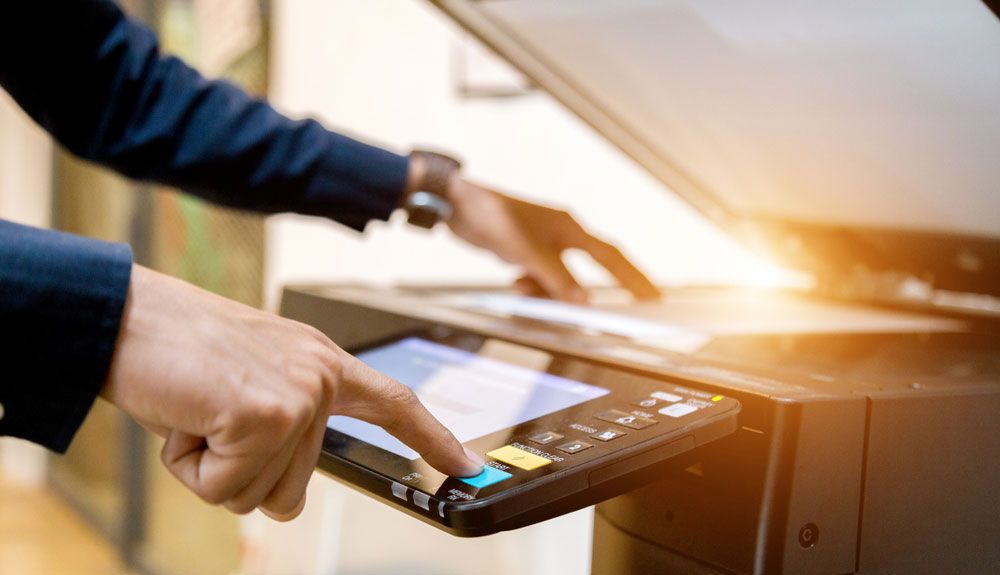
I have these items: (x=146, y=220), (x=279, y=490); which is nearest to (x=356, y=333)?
(x=279, y=490)

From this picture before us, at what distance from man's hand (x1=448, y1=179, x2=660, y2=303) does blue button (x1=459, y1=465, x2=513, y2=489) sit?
0.46m

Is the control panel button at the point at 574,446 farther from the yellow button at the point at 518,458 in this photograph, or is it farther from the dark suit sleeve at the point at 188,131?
the dark suit sleeve at the point at 188,131

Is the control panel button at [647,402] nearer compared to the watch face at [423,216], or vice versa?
the control panel button at [647,402]

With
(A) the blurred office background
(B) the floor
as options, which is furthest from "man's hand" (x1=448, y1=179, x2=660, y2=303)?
(B) the floor

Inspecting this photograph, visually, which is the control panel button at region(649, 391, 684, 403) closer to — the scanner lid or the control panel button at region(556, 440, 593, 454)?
the control panel button at region(556, 440, 593, 454)

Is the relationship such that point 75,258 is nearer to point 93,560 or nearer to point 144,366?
point 144,366

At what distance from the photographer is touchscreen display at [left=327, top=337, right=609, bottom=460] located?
0.50m

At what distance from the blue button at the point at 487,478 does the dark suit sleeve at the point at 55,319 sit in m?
0.17

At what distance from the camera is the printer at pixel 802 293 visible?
483mm

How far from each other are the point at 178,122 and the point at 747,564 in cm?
71

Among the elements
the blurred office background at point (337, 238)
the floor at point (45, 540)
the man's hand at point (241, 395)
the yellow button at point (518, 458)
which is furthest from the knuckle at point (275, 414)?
the floor at point (45, 540)

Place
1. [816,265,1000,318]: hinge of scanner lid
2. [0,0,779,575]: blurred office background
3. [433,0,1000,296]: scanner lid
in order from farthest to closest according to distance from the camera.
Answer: [816,265,1000,318]: hinge of scanner lid, [0,0,779,575]: blurred office background, [433,0,1000,296]: scanner lid

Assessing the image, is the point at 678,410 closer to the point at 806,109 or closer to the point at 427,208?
the point at 806,109

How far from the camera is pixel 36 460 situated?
3.83 m
